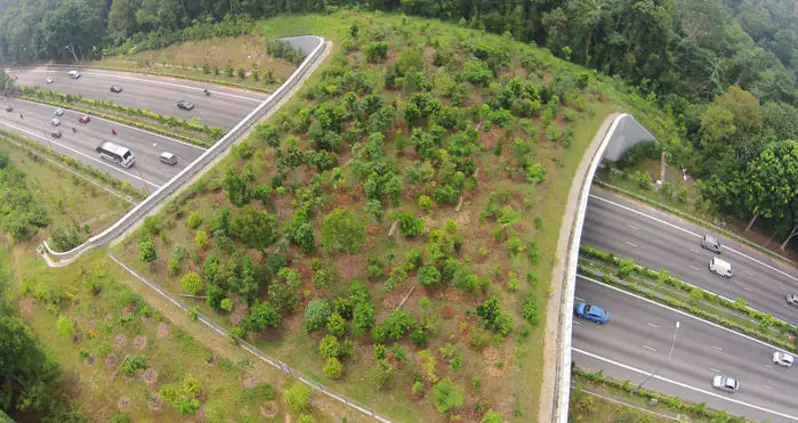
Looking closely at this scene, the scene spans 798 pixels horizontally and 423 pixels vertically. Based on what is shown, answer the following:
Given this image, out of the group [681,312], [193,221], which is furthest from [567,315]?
[193,221]

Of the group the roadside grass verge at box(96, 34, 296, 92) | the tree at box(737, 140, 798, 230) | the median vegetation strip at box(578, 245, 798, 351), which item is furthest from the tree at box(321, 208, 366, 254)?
the tree at box(737, 140, 798, 230)

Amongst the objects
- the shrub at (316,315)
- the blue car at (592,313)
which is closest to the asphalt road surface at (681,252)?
the blue car at (592,313)

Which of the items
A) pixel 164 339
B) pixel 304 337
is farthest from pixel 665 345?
pixel 164 339

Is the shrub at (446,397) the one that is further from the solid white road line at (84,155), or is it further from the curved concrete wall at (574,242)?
the solid white road line at (84,155)

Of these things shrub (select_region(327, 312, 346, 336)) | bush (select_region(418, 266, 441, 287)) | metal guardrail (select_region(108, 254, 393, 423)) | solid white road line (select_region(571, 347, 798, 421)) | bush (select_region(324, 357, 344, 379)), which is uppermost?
bush (select_region(418, 266, 441, 287))

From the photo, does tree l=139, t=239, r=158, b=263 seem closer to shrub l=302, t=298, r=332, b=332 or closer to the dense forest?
shrub l=302, t=298, r=332, b=332
